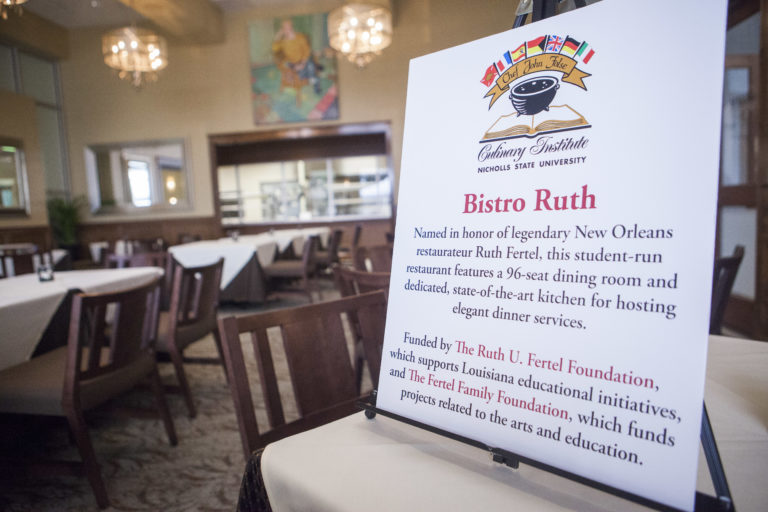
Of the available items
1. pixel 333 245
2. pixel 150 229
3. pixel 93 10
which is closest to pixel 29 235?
pixel 150 229

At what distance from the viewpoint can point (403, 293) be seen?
0.73 metres

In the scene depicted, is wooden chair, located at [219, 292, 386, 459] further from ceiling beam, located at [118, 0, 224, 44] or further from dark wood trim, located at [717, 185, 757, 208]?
ceiling beam, located at [118, 0, 224, 44]

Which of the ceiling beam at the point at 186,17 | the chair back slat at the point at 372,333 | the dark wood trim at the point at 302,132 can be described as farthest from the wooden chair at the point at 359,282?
the dark wood trim at the point at 302,132

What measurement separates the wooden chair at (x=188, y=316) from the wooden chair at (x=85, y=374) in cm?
30

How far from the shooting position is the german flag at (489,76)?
0.64 m

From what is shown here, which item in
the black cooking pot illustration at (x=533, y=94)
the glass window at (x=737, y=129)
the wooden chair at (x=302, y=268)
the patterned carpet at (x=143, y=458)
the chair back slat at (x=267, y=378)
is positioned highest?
the glass window at (x=737, y=129)

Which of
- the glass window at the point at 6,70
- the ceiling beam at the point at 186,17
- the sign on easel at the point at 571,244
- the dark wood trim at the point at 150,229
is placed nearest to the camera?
the sign on easel at the point at 571,244

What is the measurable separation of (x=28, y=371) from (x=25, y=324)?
232 millimetres

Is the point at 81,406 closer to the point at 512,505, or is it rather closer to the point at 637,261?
the point at 512,505

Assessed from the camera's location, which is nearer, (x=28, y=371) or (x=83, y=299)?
(x=83, y=299)

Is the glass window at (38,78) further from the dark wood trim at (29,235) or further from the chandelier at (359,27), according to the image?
the chandelier at (359,27)

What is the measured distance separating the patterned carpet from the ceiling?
7.51m

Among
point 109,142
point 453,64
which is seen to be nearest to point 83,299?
point 453,64

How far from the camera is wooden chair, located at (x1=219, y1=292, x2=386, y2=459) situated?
96cm
